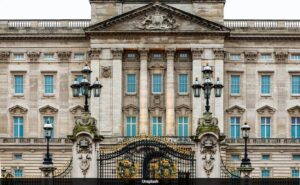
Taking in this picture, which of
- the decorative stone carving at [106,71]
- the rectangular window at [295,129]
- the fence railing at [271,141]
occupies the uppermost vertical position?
the decorative stone carving at [106,71]

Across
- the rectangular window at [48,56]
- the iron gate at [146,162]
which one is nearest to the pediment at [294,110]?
the rectangular window at [48,56]

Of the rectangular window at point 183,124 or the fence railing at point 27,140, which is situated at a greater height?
the rectangular window at point 183,124

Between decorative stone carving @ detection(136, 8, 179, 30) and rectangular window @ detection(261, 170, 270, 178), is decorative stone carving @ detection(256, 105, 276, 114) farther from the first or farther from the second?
decorative stone carving @ detection(136, 8, 179, 30)

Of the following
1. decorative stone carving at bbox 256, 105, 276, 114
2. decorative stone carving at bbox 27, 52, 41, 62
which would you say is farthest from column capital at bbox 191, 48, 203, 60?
decorative stone carving at bbox 27, 52, 41, 62

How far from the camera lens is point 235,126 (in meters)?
101

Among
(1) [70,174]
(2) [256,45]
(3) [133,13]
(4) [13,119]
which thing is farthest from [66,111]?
(1) [70,174]

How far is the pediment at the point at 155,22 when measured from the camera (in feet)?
323

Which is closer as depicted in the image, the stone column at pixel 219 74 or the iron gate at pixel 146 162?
the iron gate at pixel 146 162

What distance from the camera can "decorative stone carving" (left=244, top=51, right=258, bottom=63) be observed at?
101m

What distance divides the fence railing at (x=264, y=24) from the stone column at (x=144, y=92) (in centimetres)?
935

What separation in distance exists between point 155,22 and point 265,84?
42.6 ft

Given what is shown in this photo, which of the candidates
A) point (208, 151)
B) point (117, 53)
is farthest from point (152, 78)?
point (208, 151)

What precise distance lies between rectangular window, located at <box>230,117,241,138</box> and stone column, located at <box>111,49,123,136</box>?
1143cm

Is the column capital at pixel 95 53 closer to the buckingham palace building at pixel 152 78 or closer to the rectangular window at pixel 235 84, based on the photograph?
the buckingham palace building at pixel 152 78
